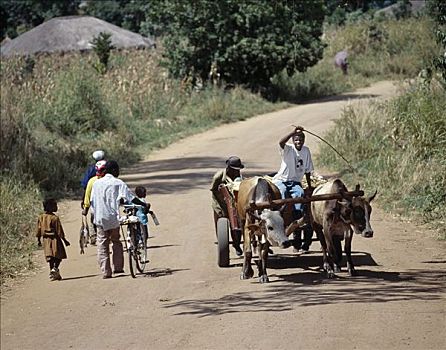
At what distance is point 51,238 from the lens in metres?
11.7

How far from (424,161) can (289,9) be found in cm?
1553

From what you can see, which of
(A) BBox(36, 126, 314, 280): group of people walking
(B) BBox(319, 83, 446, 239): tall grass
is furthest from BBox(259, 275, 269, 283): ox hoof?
(B) BBox(319, 83, 446, 239): tall grass

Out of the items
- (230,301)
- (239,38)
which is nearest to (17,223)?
(230,301)

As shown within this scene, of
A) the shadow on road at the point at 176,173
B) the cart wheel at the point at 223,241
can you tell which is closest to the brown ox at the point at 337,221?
the cart wheel at the point at 223,241

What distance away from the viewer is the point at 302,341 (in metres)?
7.95

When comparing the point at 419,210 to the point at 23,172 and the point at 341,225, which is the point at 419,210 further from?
the point at 23,172

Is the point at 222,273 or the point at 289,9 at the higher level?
the point at 289,9

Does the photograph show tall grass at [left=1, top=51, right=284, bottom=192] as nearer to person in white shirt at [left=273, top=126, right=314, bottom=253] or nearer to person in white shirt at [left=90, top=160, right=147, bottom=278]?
person in white shirt at [left=90, top=160, right=147, bottom=278]

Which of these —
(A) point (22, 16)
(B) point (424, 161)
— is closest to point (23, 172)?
(B) point (424, 161)

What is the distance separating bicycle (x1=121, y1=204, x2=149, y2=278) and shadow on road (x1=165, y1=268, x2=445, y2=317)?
1532mm

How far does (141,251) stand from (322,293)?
279 cm

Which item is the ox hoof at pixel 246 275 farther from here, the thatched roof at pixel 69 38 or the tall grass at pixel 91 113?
the thatched roof at pixel 69 38

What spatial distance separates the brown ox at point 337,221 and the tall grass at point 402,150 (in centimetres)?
324

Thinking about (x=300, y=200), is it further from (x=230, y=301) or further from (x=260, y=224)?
(x=230, y=301)
